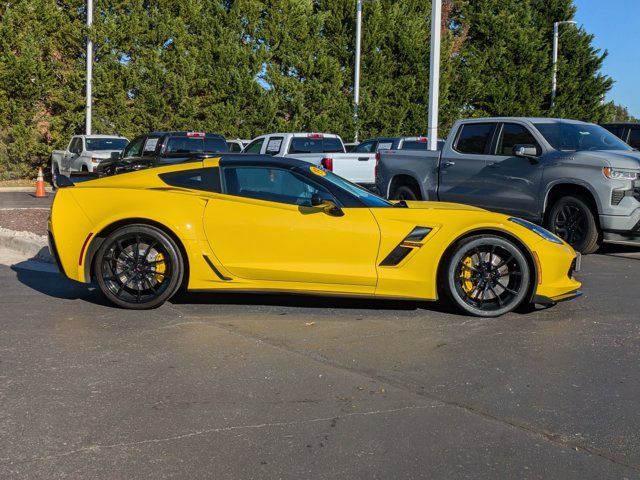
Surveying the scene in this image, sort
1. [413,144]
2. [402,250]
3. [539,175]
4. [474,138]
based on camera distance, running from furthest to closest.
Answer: [413,144], [474,138], [539,175], [402,250]

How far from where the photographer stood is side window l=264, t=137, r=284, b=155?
17750 millimetres

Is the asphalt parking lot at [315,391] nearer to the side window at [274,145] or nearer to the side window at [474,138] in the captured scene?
the side window at [474,138]

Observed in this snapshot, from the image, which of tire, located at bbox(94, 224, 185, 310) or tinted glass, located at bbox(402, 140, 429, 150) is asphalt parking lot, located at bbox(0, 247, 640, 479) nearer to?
tire, located at bbox(94, 224, 185, 310)

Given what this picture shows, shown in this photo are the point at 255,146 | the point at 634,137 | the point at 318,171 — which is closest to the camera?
the point at 318,171

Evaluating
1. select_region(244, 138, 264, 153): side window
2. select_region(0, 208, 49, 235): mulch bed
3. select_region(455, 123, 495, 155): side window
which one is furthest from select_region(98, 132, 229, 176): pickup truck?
select_region(455, 123, 495, 155): side window

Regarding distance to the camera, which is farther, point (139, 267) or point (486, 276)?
point (139, 267)

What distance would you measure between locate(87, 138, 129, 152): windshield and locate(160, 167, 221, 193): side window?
17760 mm

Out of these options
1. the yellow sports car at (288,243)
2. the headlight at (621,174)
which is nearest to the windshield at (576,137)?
the headlight at (621,174)

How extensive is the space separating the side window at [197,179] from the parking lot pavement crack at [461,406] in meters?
1.50

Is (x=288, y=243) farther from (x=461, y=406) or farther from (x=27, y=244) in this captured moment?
(x=27, y=244)

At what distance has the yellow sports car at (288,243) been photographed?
20.6ft

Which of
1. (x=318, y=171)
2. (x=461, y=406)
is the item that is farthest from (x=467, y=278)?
(x=461, y=406)

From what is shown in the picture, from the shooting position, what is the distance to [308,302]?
22.9 feet

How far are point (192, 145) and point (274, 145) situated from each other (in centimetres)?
196
